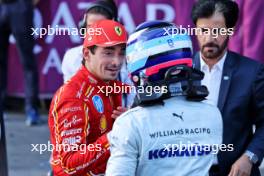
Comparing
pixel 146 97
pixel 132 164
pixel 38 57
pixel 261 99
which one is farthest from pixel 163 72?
pixel 38 57

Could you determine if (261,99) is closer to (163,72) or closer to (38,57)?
(163,72)

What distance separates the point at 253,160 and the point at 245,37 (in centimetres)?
403

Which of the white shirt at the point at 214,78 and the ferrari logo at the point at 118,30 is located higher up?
the ferrari logo at the point at 118,30

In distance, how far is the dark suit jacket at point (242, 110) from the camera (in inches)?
135

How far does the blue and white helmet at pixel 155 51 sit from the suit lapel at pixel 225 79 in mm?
901

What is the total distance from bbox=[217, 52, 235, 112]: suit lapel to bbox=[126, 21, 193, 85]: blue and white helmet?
90 centimetres

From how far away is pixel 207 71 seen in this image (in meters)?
3.65

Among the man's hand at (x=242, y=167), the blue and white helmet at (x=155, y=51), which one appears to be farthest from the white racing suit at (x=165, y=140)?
the man's hand at (x=242, y=167)

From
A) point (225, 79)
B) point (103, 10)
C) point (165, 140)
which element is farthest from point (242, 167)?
point (103, 10)

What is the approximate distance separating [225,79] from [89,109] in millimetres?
752

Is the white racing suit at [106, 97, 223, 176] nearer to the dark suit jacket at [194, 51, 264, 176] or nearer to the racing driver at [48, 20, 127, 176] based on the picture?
the racing driver at [48, 20, 127, 176]

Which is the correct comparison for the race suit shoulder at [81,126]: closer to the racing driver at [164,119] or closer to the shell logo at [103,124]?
the shell logo at [103,124]

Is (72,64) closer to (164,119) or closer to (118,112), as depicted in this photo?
(118,112)

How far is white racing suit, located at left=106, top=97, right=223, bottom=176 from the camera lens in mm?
2451
